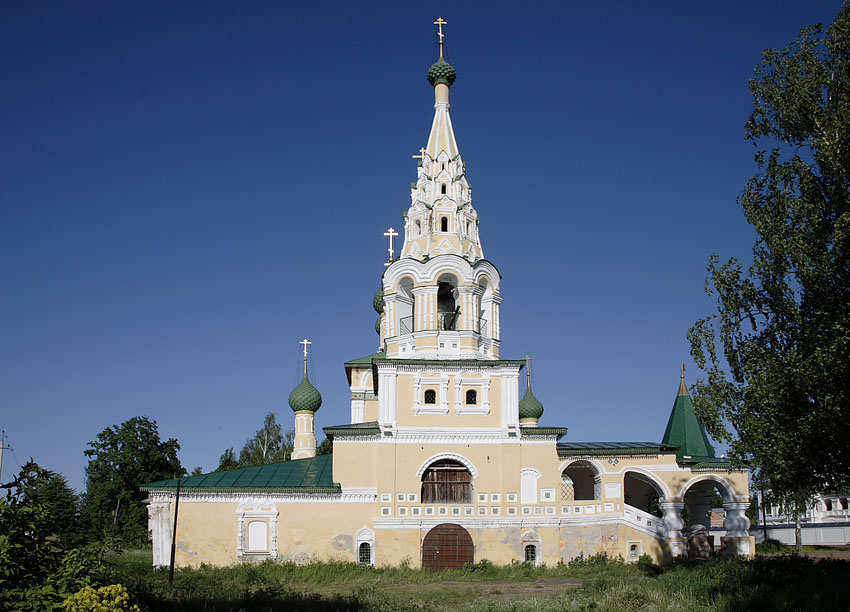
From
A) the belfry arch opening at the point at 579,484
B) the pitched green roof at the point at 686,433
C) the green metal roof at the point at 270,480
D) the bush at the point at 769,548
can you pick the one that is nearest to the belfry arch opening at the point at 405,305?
the green metal roof at the point at 270,480

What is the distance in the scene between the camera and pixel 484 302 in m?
27.3

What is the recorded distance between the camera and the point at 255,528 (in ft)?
78.9

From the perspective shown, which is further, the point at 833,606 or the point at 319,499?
the point at 319,499

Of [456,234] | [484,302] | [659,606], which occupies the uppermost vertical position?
[456,234]

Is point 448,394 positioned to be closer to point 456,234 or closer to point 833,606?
point 456,234

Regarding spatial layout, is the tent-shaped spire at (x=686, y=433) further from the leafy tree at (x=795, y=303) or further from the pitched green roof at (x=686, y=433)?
the leafy tree at (x=795, y=303)

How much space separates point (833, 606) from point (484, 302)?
49.1 feet

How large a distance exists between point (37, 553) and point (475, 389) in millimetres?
17211

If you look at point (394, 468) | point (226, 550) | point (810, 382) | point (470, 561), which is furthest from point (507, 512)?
point (810, 382)

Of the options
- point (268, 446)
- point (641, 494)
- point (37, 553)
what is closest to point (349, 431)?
point (641, 494)

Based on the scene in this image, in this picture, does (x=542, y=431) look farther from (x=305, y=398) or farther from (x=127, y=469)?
(x=127, y=469)

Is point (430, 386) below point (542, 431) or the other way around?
the other way around

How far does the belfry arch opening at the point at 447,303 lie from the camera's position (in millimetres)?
27156

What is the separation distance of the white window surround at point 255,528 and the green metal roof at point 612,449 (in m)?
8.94
